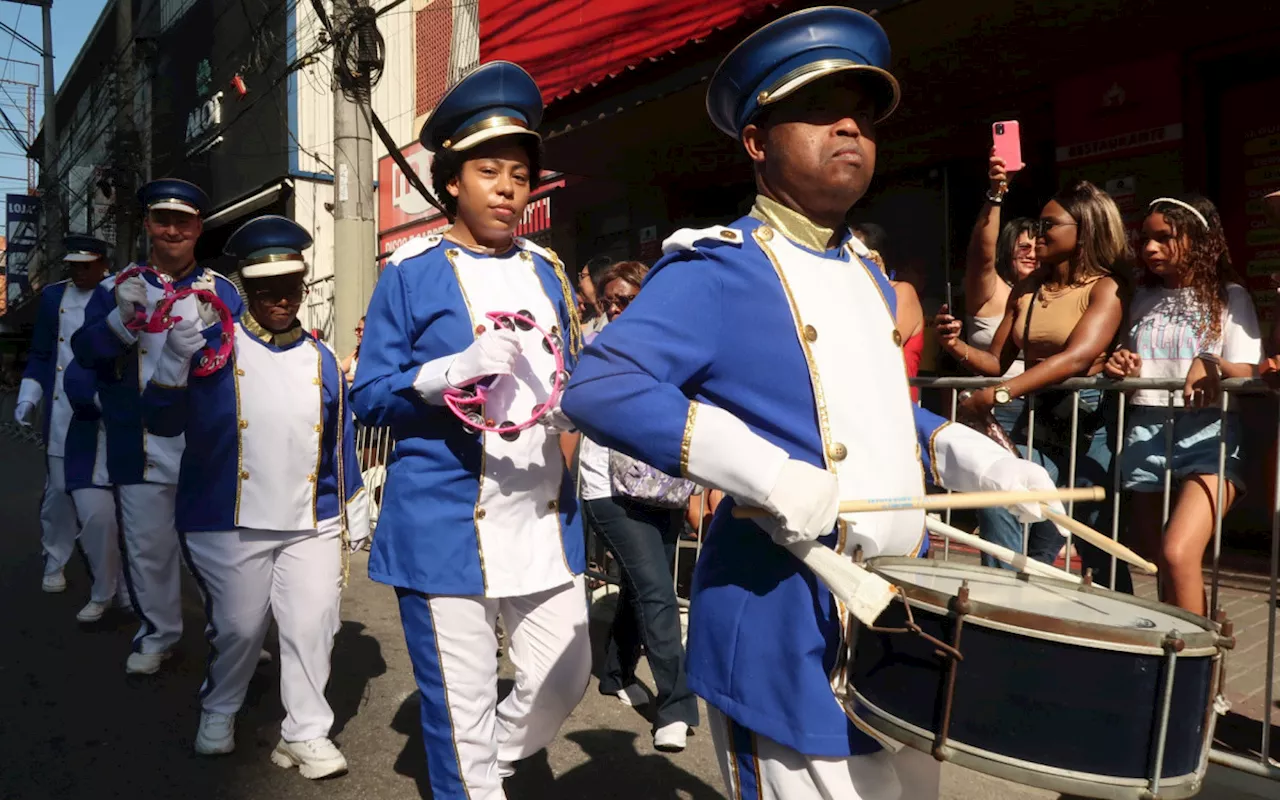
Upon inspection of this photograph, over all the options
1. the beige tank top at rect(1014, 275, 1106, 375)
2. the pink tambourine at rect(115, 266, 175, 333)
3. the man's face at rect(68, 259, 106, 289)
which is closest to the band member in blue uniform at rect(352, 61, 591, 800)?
the pink tambourine at rect(115, 266, 175, 333)

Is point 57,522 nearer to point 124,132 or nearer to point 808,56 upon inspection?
point 808,56

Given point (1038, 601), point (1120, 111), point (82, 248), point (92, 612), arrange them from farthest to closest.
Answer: point (82, 248), point (1120, 111), point (92, 612), point (1038, 601)

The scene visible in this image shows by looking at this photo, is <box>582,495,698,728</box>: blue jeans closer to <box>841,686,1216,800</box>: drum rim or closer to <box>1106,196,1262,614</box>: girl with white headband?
<box>1106,196,1262,614</box>: girl with white headband

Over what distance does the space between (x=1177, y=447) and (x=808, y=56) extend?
263 cm

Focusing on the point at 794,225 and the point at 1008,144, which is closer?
the point at 794,225

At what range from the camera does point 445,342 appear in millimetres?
2846

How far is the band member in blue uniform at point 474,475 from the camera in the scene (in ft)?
9.15

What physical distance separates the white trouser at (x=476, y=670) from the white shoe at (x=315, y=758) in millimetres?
966

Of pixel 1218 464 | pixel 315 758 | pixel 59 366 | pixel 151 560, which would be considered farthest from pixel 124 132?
pixel 1218 464

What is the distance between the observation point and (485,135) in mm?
2852

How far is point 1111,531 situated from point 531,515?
2.45 metres

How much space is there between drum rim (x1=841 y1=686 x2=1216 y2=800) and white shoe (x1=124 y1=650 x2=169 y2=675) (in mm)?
4391

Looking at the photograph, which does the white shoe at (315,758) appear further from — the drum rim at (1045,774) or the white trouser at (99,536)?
the white trouser at (99,536)

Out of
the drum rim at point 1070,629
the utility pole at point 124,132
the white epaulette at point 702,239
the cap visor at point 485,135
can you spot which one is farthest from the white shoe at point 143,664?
the utility pole at point 124,132
